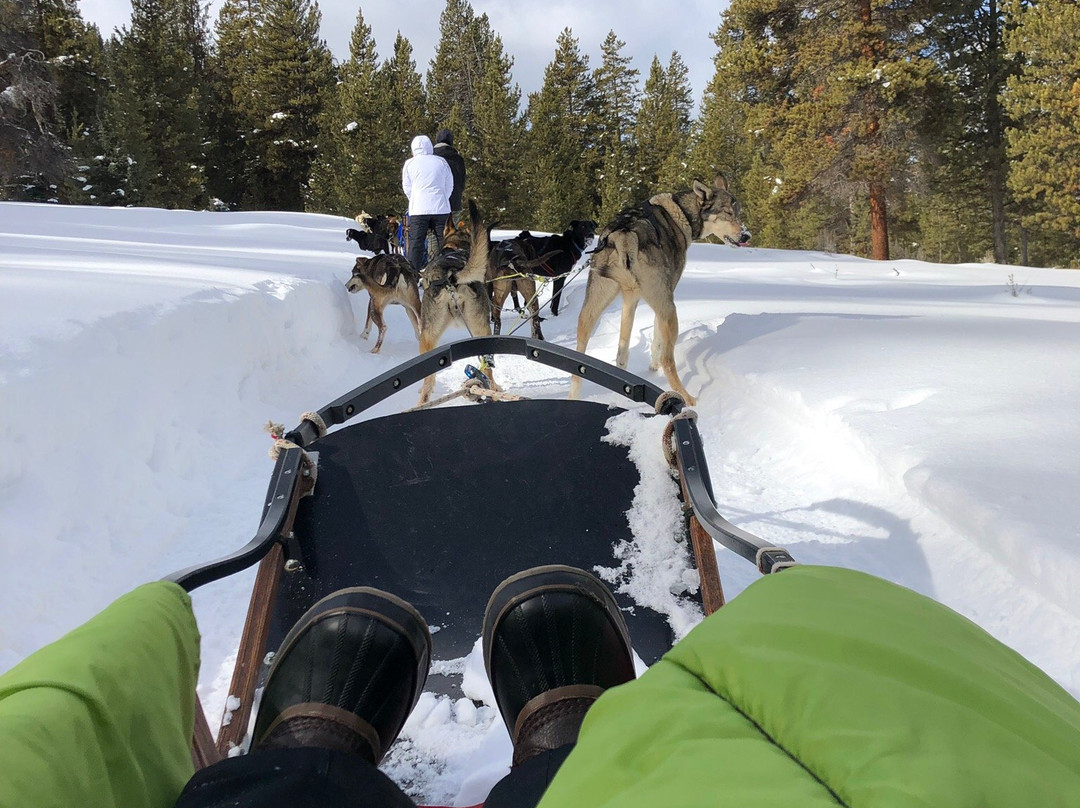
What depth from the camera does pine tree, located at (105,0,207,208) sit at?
80.7 feet

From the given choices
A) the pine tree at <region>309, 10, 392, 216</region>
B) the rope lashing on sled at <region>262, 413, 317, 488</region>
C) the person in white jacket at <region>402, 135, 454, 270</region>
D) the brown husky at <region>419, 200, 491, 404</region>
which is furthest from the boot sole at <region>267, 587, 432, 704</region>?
the pine tree at <region>309, 10, 392, 216</region>

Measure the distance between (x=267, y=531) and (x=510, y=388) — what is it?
13.7 feet

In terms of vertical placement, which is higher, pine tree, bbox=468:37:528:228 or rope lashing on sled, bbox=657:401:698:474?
pine tree, bbox=468:37:528:228

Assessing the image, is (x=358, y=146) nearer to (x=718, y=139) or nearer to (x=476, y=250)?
(x=718, y=139)

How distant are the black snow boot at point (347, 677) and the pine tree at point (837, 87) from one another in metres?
18.6

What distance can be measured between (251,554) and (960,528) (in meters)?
2.36

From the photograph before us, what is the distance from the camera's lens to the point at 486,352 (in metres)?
2.15

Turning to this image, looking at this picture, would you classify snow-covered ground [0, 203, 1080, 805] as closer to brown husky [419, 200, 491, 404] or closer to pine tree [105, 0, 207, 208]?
brown husky [419, 200, 491, 404]

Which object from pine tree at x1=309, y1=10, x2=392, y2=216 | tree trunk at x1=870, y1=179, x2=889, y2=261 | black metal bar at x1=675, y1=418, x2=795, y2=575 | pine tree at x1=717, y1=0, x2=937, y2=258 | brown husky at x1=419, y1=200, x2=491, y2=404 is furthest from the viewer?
pine tree at x1=309, y1=10, x2=392, y2=216

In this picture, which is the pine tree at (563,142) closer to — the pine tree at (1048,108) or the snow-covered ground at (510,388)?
the pine tree at (1048,108)

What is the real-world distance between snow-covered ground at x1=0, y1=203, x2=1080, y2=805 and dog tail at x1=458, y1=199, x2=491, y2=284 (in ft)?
3.63

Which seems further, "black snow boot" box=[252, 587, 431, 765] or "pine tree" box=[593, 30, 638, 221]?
"pine tree" box=[593, 30, 638, 221]

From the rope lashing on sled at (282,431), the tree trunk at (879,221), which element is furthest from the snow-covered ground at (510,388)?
the tree trunk at (879,221)

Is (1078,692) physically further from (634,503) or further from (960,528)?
(634,503)
